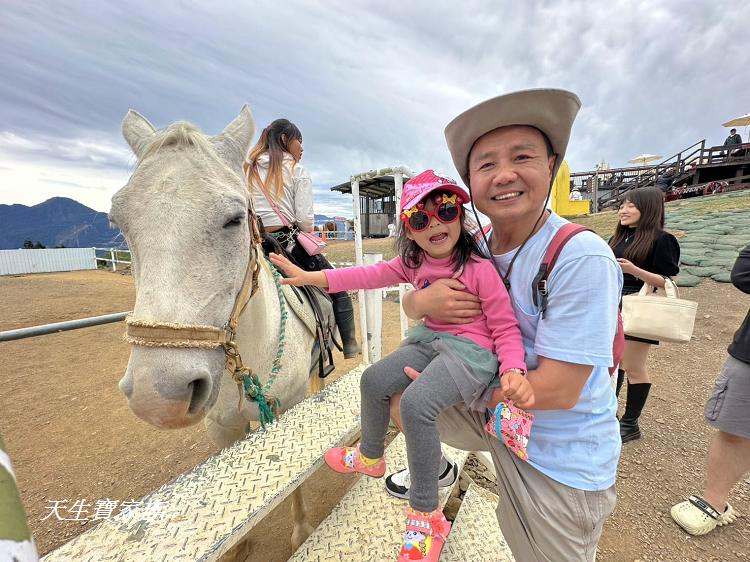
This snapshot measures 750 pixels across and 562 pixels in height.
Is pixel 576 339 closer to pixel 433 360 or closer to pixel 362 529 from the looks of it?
pixel 433 360

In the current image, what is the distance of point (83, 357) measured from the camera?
6988 mm

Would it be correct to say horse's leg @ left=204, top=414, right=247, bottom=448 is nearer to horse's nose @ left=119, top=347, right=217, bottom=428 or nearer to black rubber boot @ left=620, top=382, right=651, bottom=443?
horse's nose @ left=119, top=347, right=217, bottom=428

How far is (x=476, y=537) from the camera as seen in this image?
1.99 m

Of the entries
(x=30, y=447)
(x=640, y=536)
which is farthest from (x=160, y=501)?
(x=30, y=447)

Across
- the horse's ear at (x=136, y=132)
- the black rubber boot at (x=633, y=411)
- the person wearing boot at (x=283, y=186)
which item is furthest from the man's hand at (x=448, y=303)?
the black rubber boot at (x=633, y=411)

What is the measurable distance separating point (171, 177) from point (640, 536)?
4191 millimetres

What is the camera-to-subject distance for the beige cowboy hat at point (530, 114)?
125 centimetres

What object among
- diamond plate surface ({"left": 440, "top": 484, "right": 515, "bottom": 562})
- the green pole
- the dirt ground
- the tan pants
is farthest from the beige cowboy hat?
the dirt ground

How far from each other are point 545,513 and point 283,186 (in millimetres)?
2735

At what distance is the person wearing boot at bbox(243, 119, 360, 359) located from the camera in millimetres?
2734

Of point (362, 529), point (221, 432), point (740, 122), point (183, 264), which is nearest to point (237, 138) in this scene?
point (183, 264)

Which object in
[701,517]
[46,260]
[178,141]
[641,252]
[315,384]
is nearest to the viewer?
[178,141]

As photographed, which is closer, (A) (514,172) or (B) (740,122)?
(A) (514,172)

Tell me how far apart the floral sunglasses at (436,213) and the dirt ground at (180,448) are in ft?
9.86
